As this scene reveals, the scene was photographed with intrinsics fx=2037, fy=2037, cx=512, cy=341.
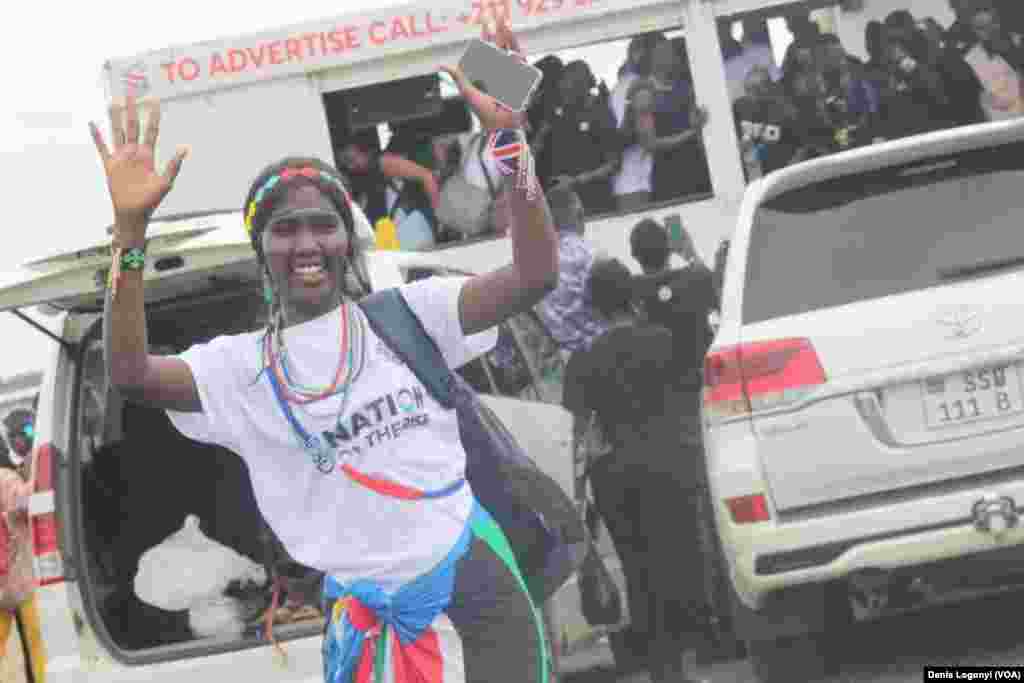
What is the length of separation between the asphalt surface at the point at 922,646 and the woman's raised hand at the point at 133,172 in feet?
14.7

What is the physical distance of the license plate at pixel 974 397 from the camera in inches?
253

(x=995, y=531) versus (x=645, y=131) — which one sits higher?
(x=645, y=131)

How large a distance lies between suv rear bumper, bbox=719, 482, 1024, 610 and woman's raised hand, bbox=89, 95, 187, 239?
3.45 metres

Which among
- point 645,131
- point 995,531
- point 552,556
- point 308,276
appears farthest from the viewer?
point 645,131

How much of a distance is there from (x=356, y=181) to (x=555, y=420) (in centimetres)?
417

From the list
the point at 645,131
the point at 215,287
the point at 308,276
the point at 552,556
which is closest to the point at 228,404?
the point at 308,276

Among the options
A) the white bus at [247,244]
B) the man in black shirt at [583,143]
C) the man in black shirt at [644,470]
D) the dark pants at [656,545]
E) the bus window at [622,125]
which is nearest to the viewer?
the white bus at [247,244]

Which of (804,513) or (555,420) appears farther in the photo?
(555,420)

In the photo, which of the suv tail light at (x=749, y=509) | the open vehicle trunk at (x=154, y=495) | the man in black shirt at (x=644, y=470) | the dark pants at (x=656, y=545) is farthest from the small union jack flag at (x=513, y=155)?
the dark pants at (x=656, y=545)

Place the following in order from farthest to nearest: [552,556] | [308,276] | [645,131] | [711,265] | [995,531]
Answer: [645,131] → [711,265] → [995,531] → [552,556] → [308,276]

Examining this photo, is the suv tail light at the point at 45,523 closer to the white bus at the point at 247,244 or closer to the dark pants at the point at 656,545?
the white bus at the point at 247,244

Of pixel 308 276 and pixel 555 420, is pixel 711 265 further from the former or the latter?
pixel 308 276

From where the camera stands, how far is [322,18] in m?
10.7

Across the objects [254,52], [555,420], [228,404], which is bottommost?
[555,420]
